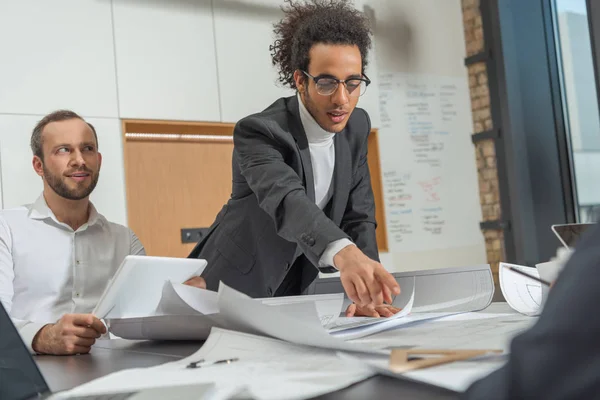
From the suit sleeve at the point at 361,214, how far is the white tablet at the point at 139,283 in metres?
0.91

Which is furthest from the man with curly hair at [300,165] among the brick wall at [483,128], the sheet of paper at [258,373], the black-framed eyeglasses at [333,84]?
the brick wall at [483,128]

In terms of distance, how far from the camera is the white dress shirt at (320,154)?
6.12 ft

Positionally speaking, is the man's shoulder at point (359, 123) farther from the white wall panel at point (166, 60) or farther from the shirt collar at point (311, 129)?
the white wall panel at point (166, 60)

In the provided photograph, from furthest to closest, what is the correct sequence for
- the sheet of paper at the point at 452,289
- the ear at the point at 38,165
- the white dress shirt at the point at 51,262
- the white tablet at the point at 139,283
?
the ear at the point at 38,165
the white dress shirt at the point at 51,262
the sheet of paper at the point at 452,289
the white tablet at the point at 139,283

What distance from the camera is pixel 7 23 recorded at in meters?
3.94

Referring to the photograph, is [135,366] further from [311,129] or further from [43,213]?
[43,213]

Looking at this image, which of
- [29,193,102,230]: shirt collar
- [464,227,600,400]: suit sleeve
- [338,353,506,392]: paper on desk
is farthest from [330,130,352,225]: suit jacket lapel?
[464,227,600,400]: suit sleeve

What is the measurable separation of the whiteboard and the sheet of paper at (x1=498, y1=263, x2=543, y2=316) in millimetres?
A: 3979

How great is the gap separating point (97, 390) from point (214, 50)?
4.27 m

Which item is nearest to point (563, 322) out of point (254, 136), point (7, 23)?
point (254, 136)

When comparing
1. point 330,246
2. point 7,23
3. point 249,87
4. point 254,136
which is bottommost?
point 330,246

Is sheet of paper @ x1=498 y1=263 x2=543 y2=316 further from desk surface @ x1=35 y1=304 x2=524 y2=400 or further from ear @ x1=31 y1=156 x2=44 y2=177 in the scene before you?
ear @ x1=31 y1=156 x2=44 y2=177

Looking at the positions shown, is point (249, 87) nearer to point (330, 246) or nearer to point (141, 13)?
point (141, 13)

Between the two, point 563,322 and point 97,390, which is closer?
point 563,322
